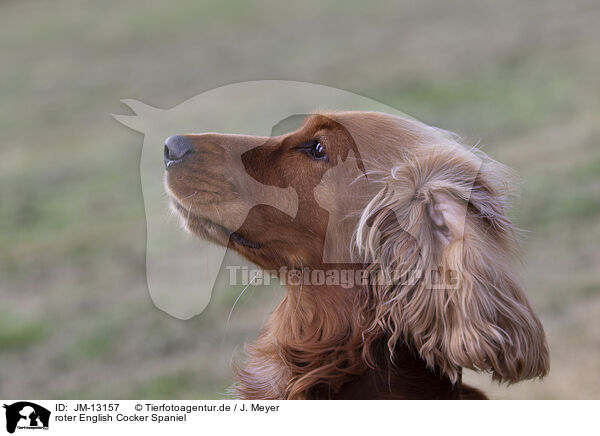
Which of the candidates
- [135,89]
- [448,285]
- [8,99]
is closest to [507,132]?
[135,89]

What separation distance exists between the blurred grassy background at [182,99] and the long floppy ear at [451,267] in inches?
22.3

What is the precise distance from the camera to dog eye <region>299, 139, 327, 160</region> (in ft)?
7.70

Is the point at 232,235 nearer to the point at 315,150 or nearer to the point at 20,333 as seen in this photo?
the point at 315,150

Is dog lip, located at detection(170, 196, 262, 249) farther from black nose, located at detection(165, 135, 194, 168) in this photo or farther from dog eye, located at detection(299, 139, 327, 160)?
dog eye, located at detection(299, 139, 327, 160)

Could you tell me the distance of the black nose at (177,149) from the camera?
2311 mm

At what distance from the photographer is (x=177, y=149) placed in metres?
2.31

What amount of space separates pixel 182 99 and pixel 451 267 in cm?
190

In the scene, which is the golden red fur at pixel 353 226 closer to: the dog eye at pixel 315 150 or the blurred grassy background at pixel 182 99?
the dog eye at pixel 315 150

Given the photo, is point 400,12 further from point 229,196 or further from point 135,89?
point 229,196

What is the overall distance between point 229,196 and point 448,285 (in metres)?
0.82

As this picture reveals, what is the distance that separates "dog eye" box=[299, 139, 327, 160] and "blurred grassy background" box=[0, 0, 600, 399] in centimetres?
59
